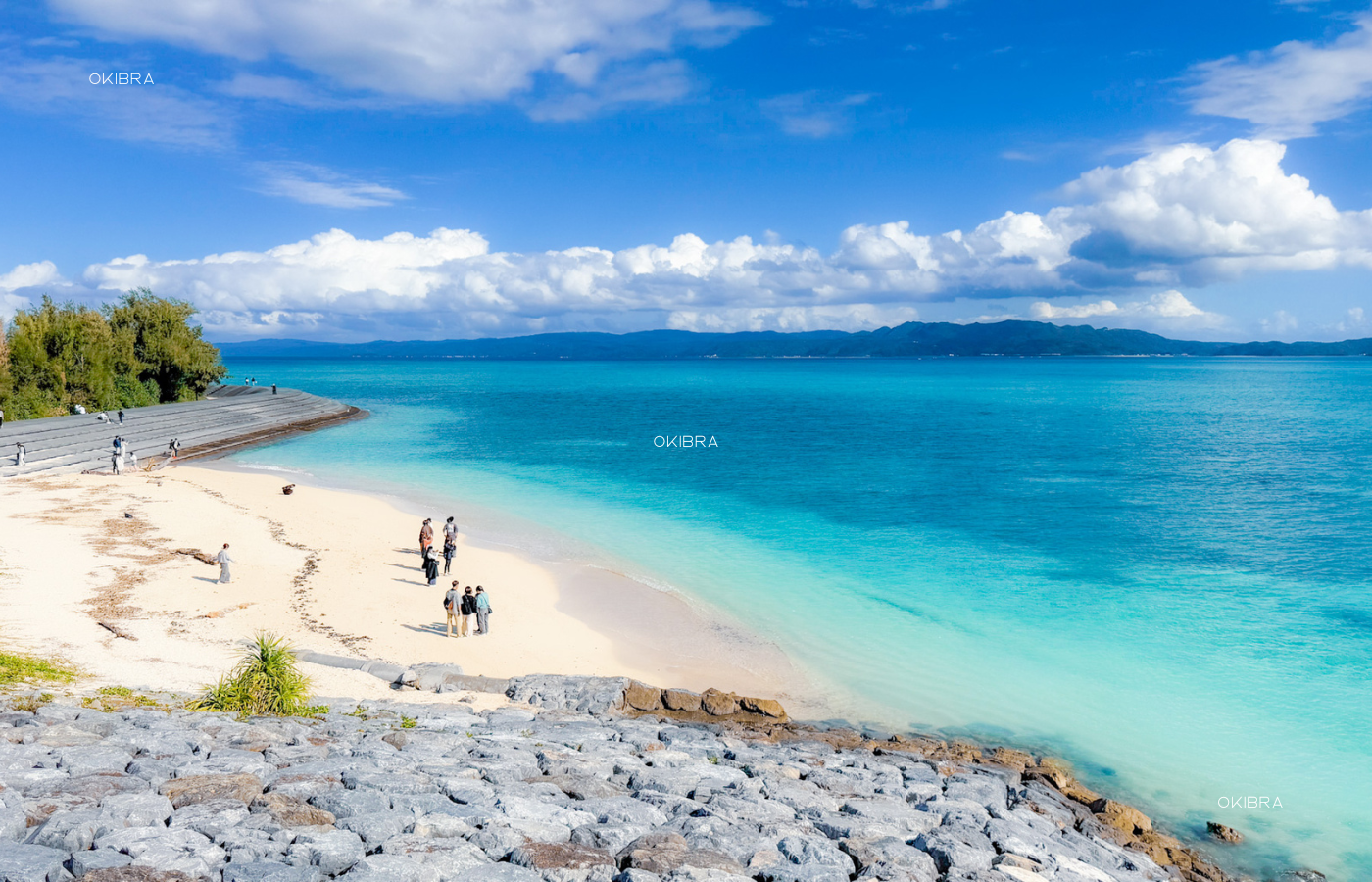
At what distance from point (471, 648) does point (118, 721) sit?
30.8ft

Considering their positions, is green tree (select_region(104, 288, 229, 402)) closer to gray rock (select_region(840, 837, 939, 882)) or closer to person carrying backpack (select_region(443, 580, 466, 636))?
person carrying backpack (select_region(443, 580, 466, 636))

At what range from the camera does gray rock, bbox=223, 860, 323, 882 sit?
7.71 meters

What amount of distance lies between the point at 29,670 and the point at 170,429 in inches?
1978

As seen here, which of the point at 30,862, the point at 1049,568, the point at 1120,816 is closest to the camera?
the point at 30,862

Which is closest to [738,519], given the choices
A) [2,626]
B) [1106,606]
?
[1106,606]

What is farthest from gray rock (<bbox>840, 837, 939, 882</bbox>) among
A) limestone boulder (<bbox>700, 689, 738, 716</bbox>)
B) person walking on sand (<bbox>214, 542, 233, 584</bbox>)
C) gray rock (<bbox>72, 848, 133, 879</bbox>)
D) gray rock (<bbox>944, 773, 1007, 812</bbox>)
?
person walking on sand (<bbox>214, 542, 233, 584</bbox>)

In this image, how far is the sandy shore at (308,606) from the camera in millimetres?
18125

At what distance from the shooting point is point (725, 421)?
9156 centimetres

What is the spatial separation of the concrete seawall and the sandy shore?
410 inches

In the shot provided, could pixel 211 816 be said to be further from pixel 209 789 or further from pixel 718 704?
pixel 718 704

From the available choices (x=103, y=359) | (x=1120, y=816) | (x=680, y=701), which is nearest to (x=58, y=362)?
(x=103, y=359)

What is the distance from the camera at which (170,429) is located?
57000 mm

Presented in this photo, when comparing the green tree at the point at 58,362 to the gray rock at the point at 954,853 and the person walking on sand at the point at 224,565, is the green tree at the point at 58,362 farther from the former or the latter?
the gray rock at the point at 954,853

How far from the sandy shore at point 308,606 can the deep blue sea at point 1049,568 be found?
117 inches
